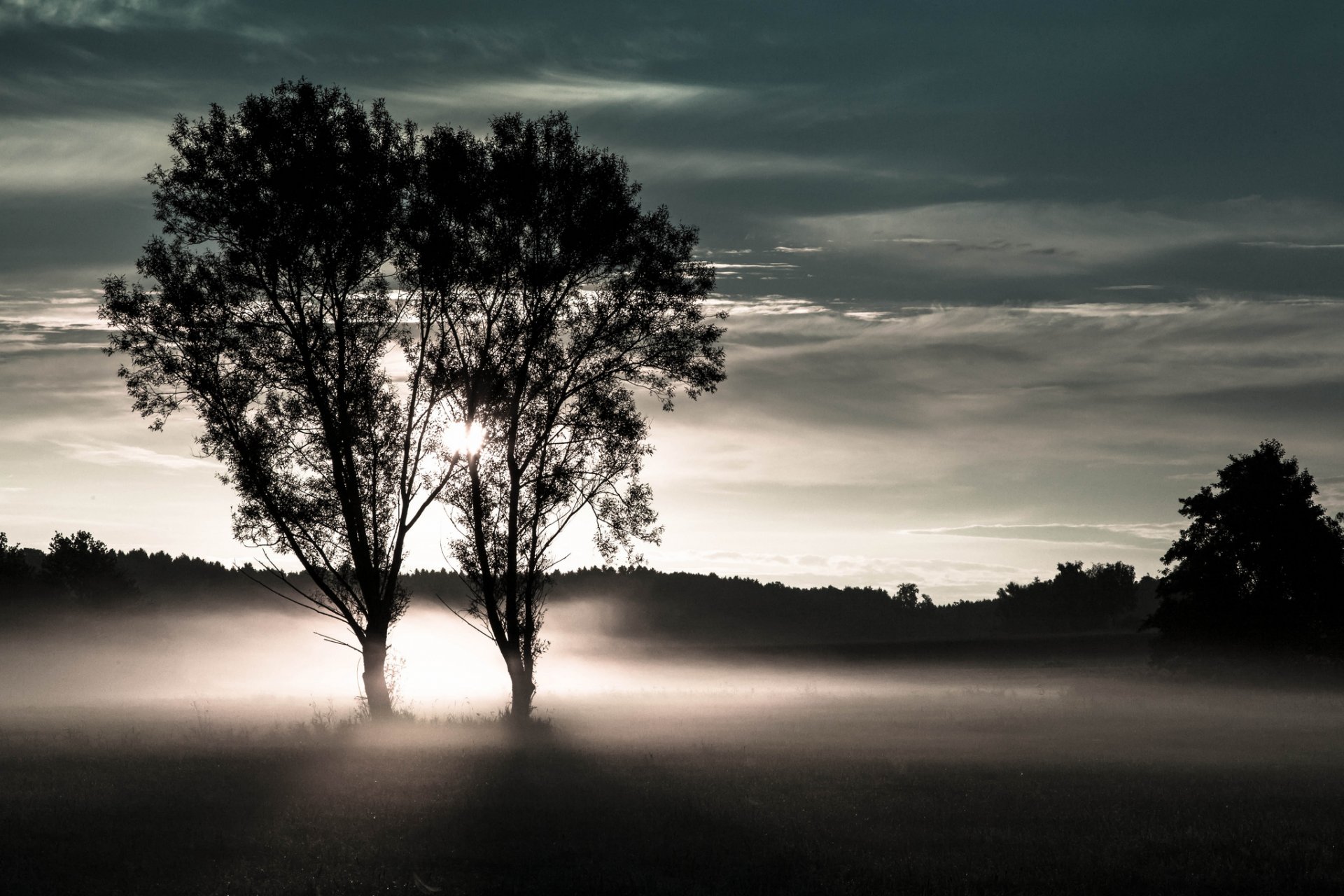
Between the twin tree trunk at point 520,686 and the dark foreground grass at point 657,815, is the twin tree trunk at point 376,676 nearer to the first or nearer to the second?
the dark foreground grass at point 657,815

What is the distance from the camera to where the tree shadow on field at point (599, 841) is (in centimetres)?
1524

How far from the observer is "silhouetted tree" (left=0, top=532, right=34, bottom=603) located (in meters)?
90.1

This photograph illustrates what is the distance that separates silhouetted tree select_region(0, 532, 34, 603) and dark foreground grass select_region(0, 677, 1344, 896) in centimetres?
6519

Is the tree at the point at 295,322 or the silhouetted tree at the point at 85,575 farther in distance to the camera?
the silhouetted tree at the point at 85,575

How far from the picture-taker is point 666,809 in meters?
20.4

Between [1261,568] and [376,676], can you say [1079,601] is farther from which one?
[376,676]

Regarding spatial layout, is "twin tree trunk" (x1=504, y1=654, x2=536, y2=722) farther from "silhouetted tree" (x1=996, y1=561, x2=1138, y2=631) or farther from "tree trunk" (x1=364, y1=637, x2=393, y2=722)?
"silhouetted tree" (x1=996, y1=561, x2=1138, y2=631)

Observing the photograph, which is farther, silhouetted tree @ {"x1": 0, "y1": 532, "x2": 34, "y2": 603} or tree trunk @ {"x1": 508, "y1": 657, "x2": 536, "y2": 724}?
silhouetted tree @ {"x1": 0, "y1": 532, "x2": 34, "y2": 603}

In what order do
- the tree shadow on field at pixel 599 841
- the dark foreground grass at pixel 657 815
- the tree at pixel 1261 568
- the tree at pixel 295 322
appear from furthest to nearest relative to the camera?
the tree at pixel 1261 568
the tree at pixel 295 322
the dark foreground grass at pixel 657 815
the tree shadow on field at pixel 599 841

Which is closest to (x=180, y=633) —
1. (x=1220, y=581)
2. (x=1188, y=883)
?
(x=1220, y=581)

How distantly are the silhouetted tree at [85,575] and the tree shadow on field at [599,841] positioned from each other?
86.7 metres

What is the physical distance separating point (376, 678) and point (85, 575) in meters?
76.9

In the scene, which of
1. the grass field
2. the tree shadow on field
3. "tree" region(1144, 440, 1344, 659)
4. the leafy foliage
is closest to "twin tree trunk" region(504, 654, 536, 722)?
the grass field

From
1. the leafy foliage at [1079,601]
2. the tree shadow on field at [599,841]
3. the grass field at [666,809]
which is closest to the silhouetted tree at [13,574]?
the grass field at [666,809]
